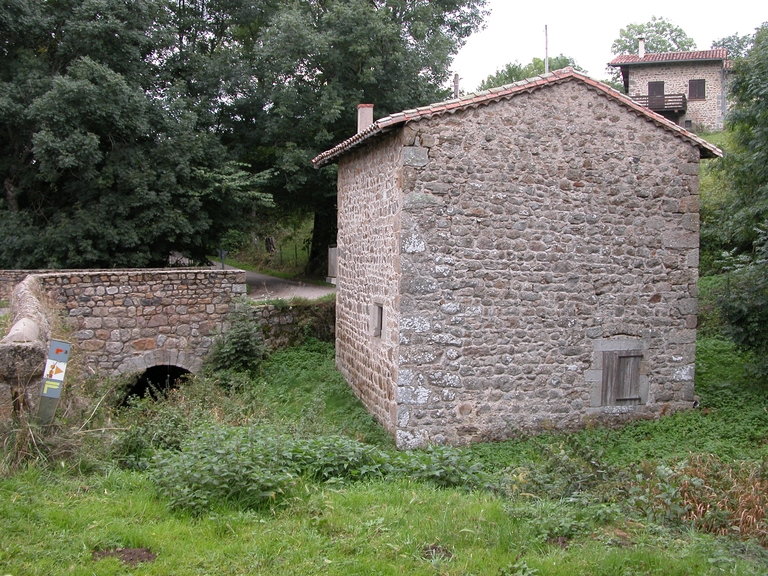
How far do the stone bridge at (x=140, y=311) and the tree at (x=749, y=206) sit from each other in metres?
9.64

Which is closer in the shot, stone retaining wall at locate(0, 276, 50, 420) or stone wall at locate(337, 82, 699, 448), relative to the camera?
stone retaining wall at locate(0, 276, 50, 420)

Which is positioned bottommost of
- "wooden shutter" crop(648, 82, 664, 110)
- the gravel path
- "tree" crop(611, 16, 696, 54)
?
the gravel path

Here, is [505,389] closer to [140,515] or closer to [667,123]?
[667,123]

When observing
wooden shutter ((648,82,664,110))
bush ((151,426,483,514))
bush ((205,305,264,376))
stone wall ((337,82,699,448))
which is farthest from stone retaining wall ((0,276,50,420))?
wooden shutter ((648,82,664,110))

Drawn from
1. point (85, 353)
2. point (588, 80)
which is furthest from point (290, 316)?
point (588, 80)

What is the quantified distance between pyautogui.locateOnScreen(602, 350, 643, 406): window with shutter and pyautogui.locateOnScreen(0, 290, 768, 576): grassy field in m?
2.46

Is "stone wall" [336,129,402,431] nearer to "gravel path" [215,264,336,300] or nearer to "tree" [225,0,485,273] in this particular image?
"gravel path" [215,264,336,300]

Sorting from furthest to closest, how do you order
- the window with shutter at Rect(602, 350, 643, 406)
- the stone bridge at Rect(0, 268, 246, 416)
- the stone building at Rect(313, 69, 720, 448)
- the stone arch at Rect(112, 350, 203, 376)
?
the stone arch at Rect(112, 350, 203, 376)
the stone bridge at Rect(0, 268, 246, 416)
the window with shutter at Rect(602, 350, 643, 406)
the stone building at Rect(313, 69, 720, 448)

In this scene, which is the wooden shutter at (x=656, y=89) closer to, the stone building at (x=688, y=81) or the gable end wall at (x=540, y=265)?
the stone building at (x=688, y=81)

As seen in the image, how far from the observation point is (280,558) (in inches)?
178

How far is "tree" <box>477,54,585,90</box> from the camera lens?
1774 inches

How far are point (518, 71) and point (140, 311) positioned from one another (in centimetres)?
3920

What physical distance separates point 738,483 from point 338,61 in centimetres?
1731

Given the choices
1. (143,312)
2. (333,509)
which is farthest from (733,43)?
(333,509)
